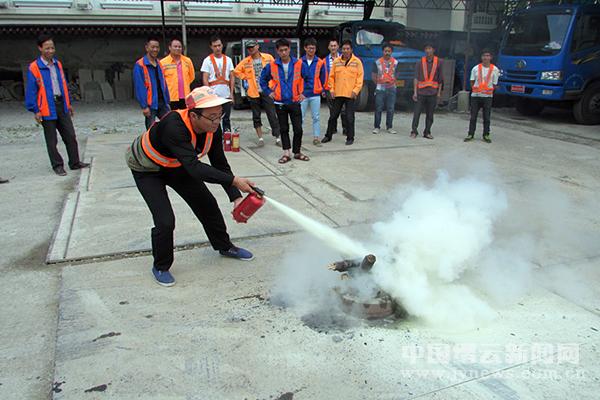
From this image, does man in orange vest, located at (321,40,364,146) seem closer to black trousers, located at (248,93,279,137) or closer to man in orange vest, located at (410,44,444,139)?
black trousers, located at (248,93,279,137)

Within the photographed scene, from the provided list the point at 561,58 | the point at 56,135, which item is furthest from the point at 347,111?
the point at 561,58

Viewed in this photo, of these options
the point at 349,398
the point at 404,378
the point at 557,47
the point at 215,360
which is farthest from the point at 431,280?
the point at 557,47

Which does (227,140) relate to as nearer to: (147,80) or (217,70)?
(217,70)

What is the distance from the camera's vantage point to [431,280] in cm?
343

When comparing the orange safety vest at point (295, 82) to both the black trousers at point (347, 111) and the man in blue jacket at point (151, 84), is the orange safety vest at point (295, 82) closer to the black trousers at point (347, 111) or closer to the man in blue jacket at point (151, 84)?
the black trousers at point (347, 111)

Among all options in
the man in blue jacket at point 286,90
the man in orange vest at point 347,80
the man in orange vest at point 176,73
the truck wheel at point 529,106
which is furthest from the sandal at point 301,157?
the truck wheel at point 529,106

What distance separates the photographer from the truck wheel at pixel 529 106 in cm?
1252

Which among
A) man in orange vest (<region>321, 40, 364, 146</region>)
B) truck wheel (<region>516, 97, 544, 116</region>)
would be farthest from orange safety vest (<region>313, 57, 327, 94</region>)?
truck wheel (<region>516, 97, 544, 116</region>)

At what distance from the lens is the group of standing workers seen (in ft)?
10.8

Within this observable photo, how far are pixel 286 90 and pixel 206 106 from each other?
4002mm

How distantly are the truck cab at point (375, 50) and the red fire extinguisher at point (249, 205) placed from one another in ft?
31.7

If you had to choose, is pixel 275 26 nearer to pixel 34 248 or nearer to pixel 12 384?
pixel 34 248

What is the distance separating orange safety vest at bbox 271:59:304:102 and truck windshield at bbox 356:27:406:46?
6.42 metres

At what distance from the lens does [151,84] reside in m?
6.89
